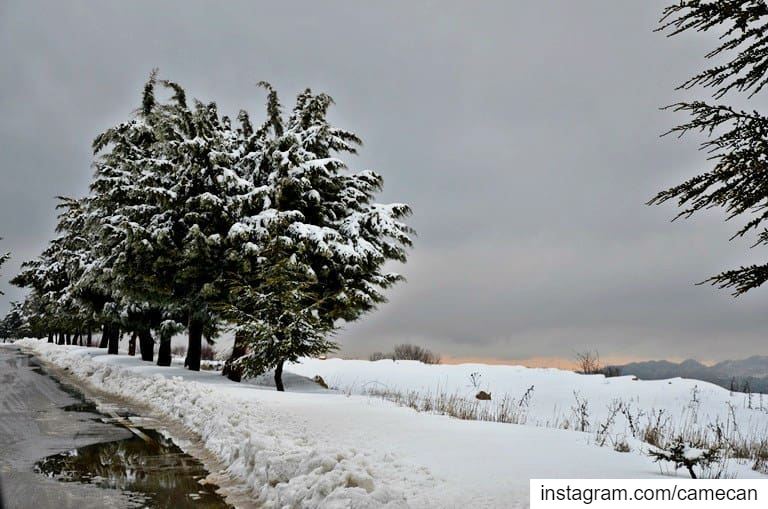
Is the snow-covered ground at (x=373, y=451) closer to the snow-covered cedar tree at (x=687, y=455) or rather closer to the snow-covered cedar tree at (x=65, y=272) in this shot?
A: the snow-covered cedar tree at (x=687, y=455)

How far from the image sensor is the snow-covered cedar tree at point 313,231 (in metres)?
15.9

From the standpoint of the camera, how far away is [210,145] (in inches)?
735

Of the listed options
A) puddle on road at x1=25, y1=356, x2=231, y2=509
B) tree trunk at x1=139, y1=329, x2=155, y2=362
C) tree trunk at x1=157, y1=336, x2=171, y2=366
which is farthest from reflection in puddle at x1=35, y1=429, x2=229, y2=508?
tree trunk at x1=139, y1=329, x2=155, y2=362

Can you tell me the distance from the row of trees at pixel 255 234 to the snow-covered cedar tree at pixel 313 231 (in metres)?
0.05

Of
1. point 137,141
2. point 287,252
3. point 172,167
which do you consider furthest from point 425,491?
point 137,141

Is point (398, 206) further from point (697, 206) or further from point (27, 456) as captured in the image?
point (27, 456)

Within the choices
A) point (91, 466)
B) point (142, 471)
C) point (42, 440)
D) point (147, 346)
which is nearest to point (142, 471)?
point (142, 471)

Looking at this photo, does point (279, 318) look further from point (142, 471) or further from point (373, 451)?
point (373, 451)

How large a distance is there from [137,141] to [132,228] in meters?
9.35

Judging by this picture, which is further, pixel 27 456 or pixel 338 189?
pixel 338 189

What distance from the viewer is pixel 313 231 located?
1709 centimetres

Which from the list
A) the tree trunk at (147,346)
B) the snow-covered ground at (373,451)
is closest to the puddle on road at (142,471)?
the snow-covered ground at (373,451)

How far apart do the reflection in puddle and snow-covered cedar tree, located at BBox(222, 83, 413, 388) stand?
6.67 m

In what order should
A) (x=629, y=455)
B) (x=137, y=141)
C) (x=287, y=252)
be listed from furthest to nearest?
(x=137, y=141) → (x=287, y=252) → (x=629, y=455)
